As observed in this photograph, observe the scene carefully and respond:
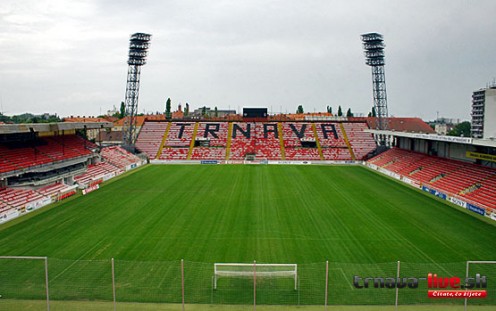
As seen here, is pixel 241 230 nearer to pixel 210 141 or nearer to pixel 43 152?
pixel 43 152

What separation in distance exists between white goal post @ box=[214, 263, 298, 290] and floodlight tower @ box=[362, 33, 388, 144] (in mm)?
47823

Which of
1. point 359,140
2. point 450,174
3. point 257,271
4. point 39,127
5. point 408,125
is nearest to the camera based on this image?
point 257,271

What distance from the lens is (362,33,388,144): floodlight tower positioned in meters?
54.9

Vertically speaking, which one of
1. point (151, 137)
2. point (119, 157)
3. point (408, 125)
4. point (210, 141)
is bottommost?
point (119, 157)

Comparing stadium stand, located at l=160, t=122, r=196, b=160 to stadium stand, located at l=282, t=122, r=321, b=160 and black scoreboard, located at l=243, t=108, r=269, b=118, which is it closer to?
black scoreboard, located at l=243, t=108, r=269, b=118

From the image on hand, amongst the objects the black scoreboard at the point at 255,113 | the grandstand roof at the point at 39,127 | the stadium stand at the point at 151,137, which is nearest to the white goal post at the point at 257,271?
the grandstand roof at the point at 39,127

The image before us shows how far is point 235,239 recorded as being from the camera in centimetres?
1908

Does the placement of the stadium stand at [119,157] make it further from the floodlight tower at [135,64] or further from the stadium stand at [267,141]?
the stadium stand at [267,141]

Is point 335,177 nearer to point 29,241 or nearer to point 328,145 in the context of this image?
point 328,145

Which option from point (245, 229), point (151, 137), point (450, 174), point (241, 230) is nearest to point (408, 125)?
point (450, 174)

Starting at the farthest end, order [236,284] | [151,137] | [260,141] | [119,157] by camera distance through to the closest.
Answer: [151,137] → [260,141] → [119,157] → [236,284]

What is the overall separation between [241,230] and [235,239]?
162cm

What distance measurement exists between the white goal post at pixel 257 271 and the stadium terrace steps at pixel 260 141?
139ft

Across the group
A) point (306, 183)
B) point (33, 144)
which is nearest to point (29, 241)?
point (33, 144)
